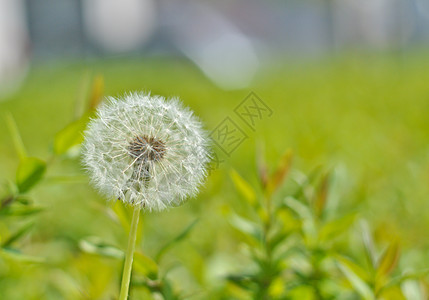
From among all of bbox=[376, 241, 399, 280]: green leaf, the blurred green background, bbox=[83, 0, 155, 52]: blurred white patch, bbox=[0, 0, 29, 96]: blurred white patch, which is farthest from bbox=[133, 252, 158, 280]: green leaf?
bbox=[83, 0, 155, 52]: blurred white patch

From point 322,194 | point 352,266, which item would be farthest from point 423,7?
point 352,266

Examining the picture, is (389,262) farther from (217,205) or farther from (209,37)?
(209,37)

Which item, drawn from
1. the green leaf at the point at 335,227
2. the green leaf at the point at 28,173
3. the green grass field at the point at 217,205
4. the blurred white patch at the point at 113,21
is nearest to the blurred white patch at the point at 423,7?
the blurred white patch at the point at 113,21

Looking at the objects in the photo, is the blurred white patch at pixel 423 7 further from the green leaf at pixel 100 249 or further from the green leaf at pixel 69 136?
the green leaf at pixel 100 249

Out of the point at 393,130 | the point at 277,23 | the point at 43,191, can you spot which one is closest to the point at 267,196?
the point at 43,191

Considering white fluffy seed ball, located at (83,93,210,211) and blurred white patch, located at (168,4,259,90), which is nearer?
white fluffy seed ball, located at (83,93,210,211)

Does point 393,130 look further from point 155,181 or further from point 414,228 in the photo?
point 155,181

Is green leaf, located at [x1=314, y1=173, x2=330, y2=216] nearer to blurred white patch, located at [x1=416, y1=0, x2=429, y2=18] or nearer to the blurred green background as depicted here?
the blurred green background
